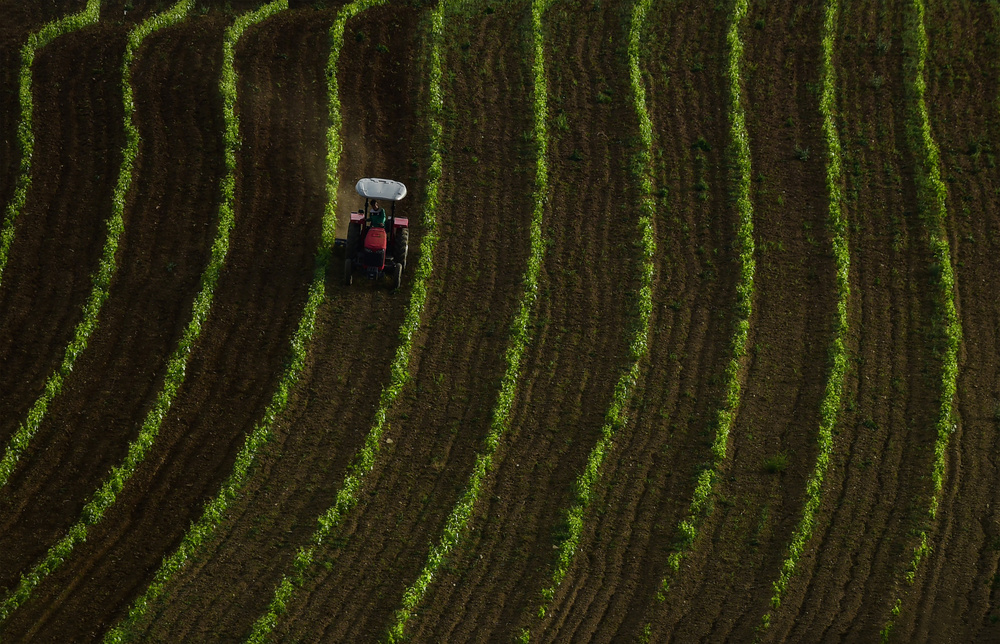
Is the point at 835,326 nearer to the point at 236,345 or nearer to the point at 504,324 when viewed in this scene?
the point at 504,324

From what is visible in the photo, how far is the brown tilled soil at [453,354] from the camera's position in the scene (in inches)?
768

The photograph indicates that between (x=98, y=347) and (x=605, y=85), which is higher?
(x=605, y=85)

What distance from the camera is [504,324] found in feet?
82.8

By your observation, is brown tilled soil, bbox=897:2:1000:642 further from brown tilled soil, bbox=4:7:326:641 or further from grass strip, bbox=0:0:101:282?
grass strip, bbox=0:0:101:282

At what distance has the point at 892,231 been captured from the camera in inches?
1127

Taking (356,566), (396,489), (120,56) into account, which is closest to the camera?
(356,566)

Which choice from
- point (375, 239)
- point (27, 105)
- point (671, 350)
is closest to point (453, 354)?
point (375, 239)

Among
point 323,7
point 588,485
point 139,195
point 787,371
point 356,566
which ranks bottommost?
point 356,566

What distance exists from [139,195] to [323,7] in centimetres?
1139

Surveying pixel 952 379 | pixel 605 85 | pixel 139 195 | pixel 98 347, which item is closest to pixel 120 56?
pixel 139 195

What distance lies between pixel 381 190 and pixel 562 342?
550 centimetres

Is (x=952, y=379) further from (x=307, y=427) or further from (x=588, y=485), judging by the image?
(x=307, y=427)

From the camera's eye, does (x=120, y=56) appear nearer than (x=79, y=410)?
No

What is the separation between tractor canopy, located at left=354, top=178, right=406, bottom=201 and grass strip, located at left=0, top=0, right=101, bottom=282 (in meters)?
8.97
